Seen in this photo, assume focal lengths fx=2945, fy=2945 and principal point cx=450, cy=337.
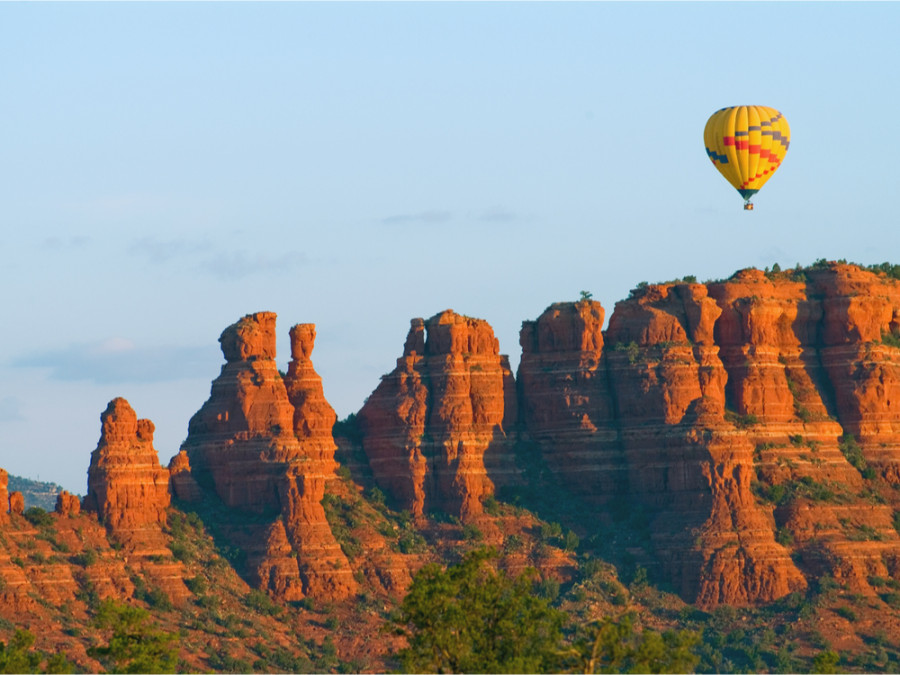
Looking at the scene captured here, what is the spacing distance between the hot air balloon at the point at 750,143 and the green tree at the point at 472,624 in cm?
5230

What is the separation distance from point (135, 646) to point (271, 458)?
45.9 m

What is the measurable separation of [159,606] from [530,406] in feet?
91.4

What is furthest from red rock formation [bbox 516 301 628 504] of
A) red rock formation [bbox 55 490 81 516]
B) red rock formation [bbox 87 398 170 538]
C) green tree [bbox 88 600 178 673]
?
green tree [bbox 88 600 178 673]

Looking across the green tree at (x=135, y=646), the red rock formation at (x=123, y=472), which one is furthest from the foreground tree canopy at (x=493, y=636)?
the red rock formation at (x=123, y=472)

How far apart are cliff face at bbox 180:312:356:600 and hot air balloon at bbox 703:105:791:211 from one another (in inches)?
963

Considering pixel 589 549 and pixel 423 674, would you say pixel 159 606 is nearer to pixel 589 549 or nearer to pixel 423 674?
pixel 589 549

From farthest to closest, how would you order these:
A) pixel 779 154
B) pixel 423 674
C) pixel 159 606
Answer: pixel 779 154 < pixel 159 606 < pixel 423 674

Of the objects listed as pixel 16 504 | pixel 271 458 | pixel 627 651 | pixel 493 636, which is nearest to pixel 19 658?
pixel 493 636

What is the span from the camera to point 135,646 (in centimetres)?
11100

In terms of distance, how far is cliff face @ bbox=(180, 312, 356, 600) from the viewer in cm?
15350

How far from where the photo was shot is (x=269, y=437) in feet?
514

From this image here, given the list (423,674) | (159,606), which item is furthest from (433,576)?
(159,606)

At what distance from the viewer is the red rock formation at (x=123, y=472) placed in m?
150

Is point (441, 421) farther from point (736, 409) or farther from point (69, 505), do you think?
point (69, 505)
